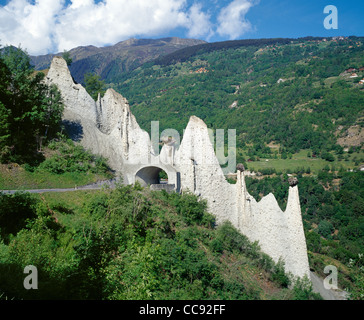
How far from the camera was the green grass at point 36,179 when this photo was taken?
54.4 ft

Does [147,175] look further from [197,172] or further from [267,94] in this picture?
[267,94]

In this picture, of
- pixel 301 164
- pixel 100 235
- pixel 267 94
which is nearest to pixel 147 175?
pixel 100 235

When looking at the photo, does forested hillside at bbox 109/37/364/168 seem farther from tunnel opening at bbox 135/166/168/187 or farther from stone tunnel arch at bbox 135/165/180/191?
stone tunnel arch at bbox 135/165/180/191

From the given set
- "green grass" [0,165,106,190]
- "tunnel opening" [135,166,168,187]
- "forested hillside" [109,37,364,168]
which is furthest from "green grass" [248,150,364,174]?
"green grass" [0,165,106,190]

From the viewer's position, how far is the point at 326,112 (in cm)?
9244

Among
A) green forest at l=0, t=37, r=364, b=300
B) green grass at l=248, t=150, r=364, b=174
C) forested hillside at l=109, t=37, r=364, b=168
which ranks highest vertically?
forested hillside at l=109, t=37, r=364, b=168

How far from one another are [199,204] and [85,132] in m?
13.1

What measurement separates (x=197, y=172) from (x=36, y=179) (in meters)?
9.90

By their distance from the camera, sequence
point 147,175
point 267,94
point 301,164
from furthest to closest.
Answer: point 267,94
point 301,164
point 147,175

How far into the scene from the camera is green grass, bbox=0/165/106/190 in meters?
16.6

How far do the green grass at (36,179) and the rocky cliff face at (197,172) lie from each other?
176 inches

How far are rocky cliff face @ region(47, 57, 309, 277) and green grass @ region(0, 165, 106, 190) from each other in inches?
176

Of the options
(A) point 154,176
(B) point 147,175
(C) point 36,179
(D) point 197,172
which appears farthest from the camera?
(A) point 154,176

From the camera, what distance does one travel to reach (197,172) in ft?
61.4
